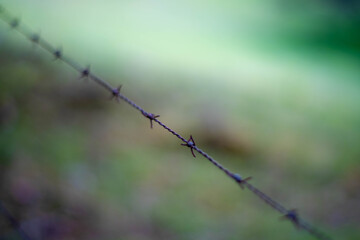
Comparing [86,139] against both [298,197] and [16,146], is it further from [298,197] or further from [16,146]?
[298,197]

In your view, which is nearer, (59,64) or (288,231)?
(288,231)

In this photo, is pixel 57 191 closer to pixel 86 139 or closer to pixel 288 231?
pixel 86 139

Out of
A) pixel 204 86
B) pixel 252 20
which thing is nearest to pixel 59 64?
pixel 204 86

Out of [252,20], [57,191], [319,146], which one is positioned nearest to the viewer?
[57,191]

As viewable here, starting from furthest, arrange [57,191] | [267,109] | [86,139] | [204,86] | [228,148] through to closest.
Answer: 1. [204,86]
2. [267,109]
3. [228,148]
4. [86,139]
5. [57,191]

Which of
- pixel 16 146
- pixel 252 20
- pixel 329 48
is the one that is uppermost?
pixel 252 20

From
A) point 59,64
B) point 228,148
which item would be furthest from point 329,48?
point 59,64

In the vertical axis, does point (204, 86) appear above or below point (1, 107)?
above
